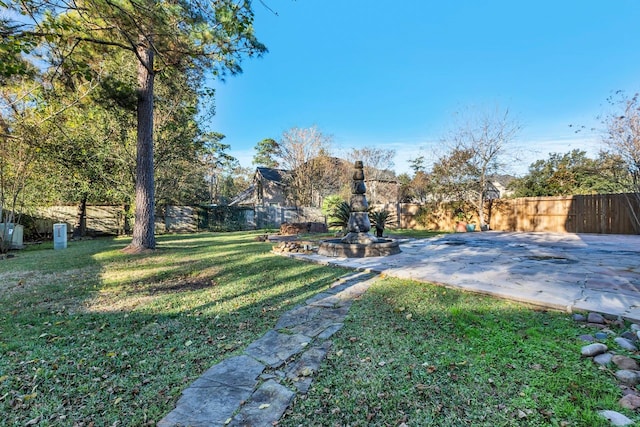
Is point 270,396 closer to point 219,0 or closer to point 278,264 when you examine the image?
point 278,264

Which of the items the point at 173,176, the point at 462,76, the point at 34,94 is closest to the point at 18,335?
the point at 34,94

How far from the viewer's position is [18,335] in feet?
8.16

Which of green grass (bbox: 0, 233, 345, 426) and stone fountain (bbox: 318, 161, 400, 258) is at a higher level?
stone fountain (bbox: 318, 161, 400, 258)

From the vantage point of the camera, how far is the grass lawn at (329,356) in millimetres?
1484

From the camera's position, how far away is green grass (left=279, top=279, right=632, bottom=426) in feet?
4.67

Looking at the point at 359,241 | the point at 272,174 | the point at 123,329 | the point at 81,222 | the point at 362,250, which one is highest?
the point at 272,174

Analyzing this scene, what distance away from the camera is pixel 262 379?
1796 millimetres

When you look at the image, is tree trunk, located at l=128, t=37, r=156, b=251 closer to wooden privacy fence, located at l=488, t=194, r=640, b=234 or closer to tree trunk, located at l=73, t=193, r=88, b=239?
tree trunk, located at l=73, t=193, r=88, b=239

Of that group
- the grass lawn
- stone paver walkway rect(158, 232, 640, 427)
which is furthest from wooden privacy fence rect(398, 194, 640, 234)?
the grass lawn

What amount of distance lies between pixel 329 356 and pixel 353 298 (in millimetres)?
1334

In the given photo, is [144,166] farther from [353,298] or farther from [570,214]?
[570,214]

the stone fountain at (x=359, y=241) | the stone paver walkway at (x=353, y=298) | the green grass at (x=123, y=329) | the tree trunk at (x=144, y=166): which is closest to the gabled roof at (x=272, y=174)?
the tree trunk at (x=144, y=166)

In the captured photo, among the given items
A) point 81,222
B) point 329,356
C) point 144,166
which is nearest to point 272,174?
point 81,222

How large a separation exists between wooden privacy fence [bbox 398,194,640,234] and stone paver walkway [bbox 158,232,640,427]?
5.79 metres
